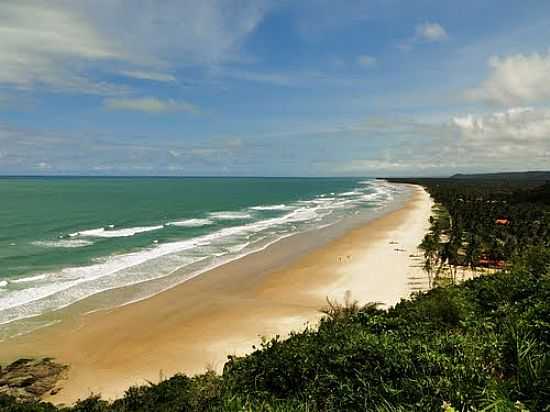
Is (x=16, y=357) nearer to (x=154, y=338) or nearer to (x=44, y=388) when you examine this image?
(x=44, y=388)

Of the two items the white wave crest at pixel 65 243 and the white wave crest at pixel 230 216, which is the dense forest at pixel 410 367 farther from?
the white wave crest at pixel 230 216

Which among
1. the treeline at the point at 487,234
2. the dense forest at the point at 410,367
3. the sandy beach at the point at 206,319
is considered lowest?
the sandy beach at the point at 206,319

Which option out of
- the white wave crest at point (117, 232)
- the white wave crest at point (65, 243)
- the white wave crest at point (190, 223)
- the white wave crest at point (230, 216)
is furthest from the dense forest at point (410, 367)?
the white wave crest at point (230, 216)

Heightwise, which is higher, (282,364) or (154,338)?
(282,364)

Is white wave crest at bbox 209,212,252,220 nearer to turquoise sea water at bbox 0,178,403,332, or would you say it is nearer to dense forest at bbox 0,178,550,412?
turquoise sea water at bbox 0,178,403,332

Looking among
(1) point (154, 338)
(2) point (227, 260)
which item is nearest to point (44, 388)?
(1) point (154, 338)

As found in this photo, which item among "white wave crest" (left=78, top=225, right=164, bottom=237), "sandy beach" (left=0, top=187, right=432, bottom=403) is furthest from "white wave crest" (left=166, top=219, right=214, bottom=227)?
"sandy beach" (left=0, top=187, right=432, bottom=403)
